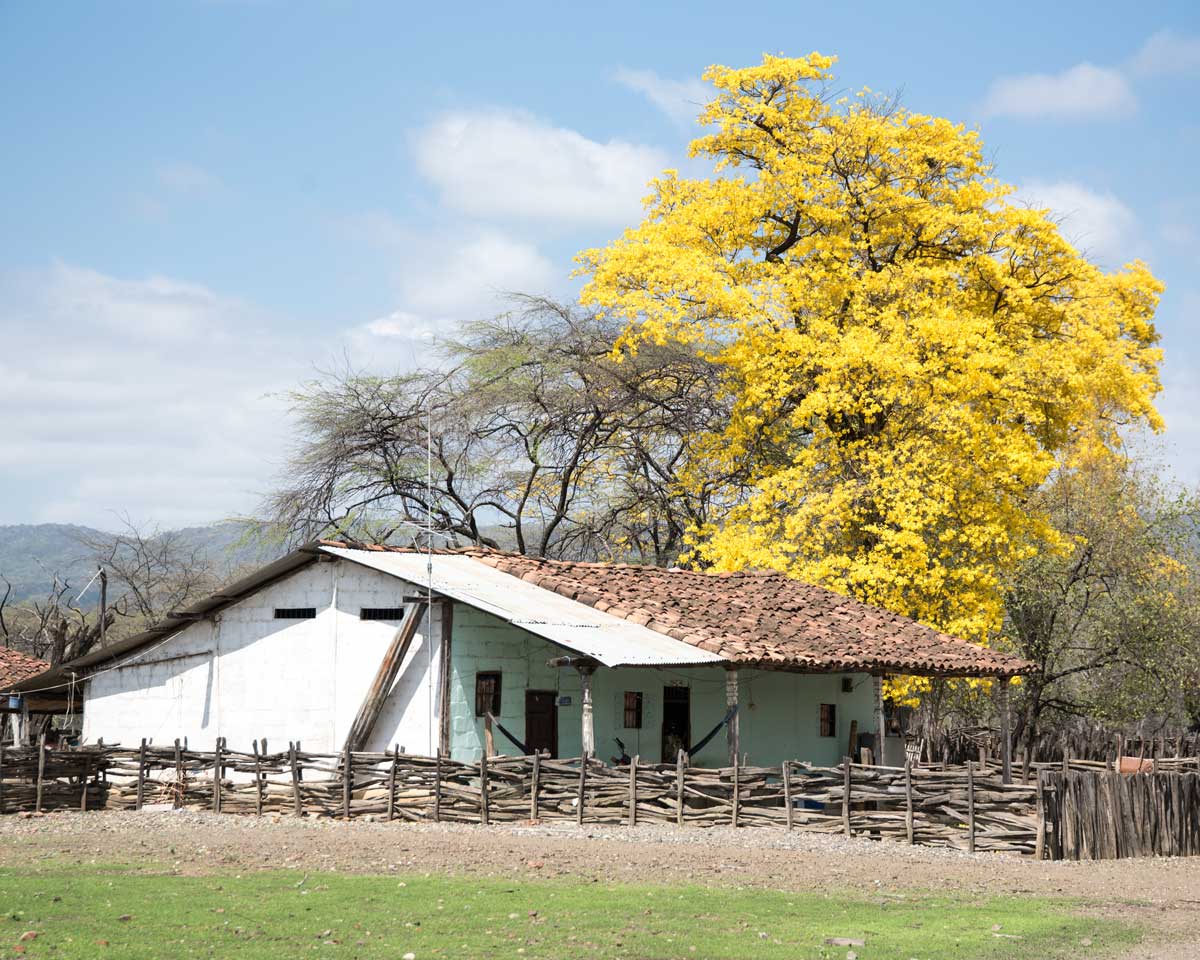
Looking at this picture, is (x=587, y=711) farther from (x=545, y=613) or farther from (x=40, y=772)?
(x=40, y=772)

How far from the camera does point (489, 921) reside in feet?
39.2

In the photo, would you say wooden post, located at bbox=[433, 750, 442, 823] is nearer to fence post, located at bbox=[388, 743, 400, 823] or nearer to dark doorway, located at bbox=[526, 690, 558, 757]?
fence post, located at bbox=[388, 743, 400, 823]

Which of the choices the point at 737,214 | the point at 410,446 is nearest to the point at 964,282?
the point at 737,214

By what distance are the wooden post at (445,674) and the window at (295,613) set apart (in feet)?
8.95

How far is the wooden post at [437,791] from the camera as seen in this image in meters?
20.9

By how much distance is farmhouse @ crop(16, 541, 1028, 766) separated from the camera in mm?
22688

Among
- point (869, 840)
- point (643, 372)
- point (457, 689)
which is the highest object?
point (643, 372)

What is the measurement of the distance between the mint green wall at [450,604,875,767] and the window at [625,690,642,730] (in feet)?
0.31

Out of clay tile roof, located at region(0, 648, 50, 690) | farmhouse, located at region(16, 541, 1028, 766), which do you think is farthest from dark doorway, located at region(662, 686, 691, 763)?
clay tile roof, located at region(0, 648, 50, 690)

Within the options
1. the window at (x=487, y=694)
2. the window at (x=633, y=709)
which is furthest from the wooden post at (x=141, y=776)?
the window at (x=633, y=709)

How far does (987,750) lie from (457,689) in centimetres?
1819

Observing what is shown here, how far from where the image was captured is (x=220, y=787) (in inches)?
880

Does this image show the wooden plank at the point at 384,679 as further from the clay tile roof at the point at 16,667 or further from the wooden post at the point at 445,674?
the clay tile roof at the point at 16,667

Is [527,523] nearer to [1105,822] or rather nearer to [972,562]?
[972,562]
